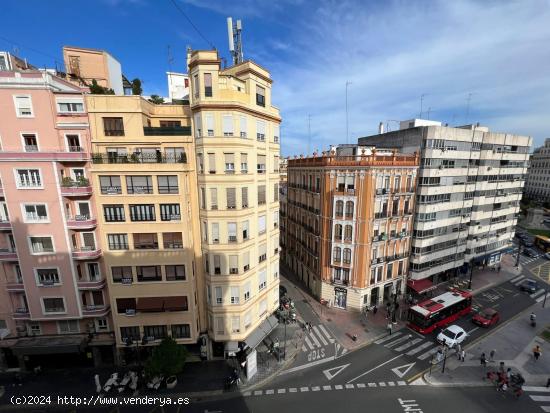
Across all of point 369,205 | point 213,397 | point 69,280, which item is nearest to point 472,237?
point 369,205

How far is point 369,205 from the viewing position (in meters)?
38.9

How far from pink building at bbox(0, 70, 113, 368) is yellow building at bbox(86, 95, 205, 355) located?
2157 mm

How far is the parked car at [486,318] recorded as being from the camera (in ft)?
126

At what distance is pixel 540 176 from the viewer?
5443 inches

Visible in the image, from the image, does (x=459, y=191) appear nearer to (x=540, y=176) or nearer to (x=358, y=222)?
(x=358, y=222)

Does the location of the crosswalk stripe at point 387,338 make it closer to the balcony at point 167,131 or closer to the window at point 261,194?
the window at point 261,194

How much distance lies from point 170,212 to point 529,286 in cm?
6739

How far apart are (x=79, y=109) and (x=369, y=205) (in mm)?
38086

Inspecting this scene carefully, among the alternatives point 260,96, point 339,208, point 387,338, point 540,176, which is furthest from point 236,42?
point 540,176

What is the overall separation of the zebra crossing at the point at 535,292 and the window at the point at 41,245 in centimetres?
7631

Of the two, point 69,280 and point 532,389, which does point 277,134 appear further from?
point 532,389


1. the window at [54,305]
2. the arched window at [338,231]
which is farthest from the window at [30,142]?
the arched window at [338,231]

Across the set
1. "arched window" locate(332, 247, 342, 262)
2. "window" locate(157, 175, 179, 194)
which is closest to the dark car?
"arched window" locate(332, 247, 342, 262)

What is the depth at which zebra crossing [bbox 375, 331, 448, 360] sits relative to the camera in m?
33.3
